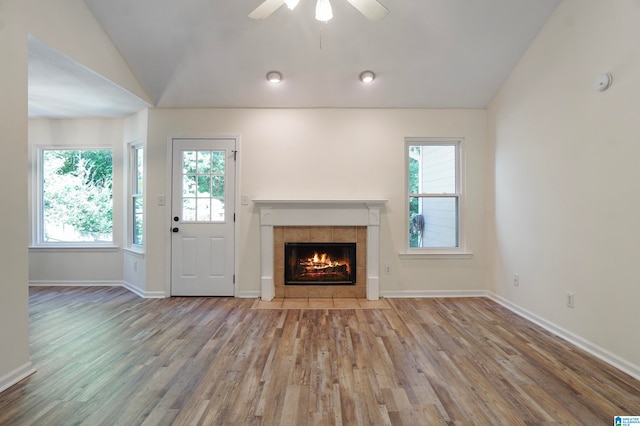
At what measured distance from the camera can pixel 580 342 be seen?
277 cm

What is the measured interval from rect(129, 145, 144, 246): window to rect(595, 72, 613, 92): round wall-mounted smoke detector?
507cm

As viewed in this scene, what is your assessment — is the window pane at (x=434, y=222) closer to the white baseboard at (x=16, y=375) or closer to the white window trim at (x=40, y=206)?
the white baseboard at (x=16, y=375)

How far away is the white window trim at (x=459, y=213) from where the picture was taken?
4.29 metres

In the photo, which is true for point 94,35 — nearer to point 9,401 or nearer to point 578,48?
point 9,401

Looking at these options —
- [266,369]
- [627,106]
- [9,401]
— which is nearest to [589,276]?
[627,106]

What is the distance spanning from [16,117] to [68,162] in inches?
124

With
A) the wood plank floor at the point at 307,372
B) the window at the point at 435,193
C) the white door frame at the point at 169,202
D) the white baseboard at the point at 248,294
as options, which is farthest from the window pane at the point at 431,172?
the white baseboard at the point at 248,294

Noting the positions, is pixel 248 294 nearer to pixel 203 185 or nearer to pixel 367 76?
pixel 203 185

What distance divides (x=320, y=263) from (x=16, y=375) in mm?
3045

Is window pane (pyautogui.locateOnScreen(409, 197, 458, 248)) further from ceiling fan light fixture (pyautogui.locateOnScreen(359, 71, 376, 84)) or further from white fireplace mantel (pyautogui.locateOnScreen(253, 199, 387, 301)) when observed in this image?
ceiling fan light fixture (pyautogui.locateOnScreen(359, 71, 376, 84))

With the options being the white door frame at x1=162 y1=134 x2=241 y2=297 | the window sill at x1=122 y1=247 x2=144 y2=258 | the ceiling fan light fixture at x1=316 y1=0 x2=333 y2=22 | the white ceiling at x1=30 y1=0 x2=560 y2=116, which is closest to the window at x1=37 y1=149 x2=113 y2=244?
the window sill at x1=122 y1=247 x2=144 y2=258

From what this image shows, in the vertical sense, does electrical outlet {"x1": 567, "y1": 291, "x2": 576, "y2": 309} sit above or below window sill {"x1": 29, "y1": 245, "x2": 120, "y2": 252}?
below

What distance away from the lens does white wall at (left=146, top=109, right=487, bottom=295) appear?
13.9 feet

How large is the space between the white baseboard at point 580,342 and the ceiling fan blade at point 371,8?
3.00 meters
